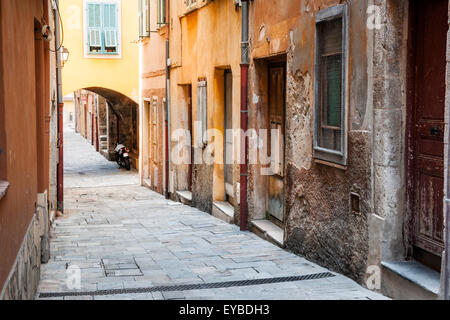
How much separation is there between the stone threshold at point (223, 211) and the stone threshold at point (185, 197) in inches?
84.3

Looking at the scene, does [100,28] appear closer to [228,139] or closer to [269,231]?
[228,139]

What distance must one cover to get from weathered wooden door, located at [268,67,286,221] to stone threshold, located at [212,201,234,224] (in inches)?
54.8

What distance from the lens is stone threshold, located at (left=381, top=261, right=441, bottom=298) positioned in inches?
191

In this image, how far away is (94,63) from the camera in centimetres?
2020

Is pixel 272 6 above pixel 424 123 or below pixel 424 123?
above

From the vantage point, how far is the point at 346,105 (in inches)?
245

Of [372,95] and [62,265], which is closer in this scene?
[372,95]

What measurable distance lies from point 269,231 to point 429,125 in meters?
3.90

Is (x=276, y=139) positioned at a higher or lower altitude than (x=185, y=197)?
Result: higher

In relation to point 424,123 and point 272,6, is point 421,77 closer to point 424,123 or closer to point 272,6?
point 424,123

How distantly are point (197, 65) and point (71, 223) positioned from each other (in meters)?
3.89

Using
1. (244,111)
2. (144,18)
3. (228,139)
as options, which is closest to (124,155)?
(144,18)
